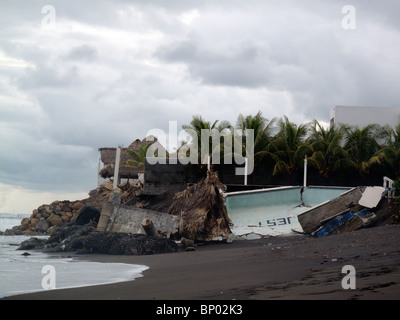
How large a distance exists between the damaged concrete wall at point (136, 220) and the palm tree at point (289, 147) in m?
14.3

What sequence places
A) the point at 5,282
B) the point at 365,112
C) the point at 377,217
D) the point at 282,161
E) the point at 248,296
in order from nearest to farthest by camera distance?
the point at 248,296 → the point at 5,282 → the point at 377,217 → the point at 282,161 → the point at 365,112

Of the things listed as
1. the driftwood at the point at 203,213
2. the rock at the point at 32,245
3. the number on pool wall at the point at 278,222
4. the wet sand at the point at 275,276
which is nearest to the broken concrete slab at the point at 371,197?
the number on pool wall at the point at 278,222

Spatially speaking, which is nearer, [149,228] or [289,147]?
[149,228]

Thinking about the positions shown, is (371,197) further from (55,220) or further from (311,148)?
(55,220)

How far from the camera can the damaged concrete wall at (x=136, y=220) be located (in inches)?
589

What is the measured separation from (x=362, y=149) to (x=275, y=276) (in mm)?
25706

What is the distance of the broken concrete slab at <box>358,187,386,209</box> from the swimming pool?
2.09 m

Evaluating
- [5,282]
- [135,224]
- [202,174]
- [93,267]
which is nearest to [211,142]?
[202,174]

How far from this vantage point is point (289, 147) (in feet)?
98.6

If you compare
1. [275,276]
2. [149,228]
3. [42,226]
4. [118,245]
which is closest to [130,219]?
[149,228]

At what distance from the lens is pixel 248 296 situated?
17.4 feet

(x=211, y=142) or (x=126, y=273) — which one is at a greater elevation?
(x=211, y=142)

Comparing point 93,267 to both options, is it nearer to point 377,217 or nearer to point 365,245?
point 365,245
